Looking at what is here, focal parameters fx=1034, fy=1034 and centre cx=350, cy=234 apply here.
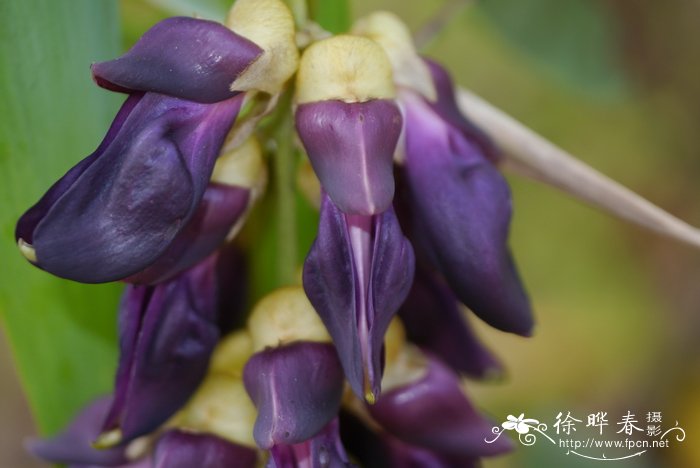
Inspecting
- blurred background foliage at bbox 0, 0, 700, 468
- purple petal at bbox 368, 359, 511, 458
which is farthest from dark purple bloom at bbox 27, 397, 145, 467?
blurred background foliage at bbox 0, 0, 700, 468

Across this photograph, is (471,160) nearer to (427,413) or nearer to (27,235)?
(427,413)

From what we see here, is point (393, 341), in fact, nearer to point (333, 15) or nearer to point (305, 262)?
point (305, 262)

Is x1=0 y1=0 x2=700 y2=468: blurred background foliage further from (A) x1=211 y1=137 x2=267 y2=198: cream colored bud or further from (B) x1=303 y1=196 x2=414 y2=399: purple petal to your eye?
(B) x1=303 y1=196 x2=414 y2=399: purple petal

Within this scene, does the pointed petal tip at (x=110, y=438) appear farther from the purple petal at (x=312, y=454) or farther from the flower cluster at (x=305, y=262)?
the purple petal at (x=312, y=454)

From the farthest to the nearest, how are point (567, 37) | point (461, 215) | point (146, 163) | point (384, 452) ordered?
point (567, 37), point (384, 452), point (461, 215), point (146, 163)

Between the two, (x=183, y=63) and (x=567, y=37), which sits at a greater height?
(x=183, y=63)

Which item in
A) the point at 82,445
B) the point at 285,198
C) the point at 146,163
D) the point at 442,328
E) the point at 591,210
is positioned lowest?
the point at 591,210

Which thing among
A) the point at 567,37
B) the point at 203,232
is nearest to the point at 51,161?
the point at 203,232

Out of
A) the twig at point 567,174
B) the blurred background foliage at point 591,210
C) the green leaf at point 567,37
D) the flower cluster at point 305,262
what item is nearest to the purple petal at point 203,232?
the flower cluster at point 305,262
